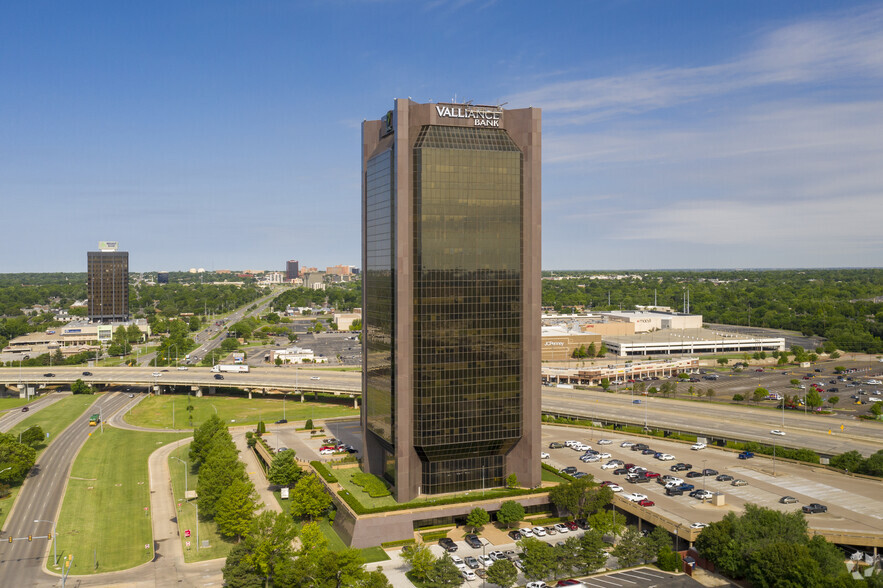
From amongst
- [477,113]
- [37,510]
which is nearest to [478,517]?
[477,113]

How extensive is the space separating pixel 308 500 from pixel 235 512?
10.7 m

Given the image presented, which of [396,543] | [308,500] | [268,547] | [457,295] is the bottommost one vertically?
[396,543]

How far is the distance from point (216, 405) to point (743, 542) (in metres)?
155

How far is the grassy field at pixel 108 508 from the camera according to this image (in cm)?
8812

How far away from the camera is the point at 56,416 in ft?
570

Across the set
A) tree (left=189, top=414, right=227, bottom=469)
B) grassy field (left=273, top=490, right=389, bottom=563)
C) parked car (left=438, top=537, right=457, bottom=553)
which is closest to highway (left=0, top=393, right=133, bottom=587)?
tree (left=189, top=414, right=227, bottom=469)

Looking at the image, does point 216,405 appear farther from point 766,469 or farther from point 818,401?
point 818,401

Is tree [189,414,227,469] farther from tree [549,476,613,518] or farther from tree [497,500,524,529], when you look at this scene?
tree [549,476,613,518]

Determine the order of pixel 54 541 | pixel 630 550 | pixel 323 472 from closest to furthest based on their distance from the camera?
1. pixel 630 550
2. pixel 54 541
3. pixel 323 472

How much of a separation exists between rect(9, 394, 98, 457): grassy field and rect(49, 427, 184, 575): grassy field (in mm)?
16838

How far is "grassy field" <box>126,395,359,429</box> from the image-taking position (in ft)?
564

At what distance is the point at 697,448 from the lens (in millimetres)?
132250

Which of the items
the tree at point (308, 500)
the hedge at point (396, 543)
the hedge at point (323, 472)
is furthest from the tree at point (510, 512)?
the hedge at point (323, 472)

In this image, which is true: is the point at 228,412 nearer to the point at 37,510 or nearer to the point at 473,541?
the point at 37,510
